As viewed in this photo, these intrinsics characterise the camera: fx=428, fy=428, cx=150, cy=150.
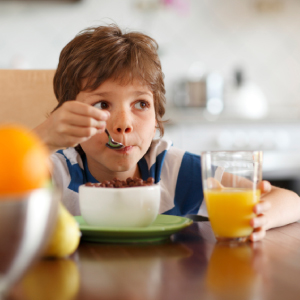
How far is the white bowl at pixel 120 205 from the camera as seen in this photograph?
700mm

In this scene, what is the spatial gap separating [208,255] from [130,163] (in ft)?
1.82

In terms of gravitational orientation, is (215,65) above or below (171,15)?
below

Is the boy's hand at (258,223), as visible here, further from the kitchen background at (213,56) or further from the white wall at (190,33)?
the white wall at (190,33)

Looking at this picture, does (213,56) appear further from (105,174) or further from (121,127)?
(121,127)

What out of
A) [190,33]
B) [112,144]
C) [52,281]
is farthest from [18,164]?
[190,33]

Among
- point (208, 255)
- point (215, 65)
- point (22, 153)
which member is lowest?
point (208, 255)

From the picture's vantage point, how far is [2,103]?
4.50 ft

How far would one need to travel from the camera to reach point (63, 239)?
570mm

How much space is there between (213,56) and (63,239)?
3.02 m

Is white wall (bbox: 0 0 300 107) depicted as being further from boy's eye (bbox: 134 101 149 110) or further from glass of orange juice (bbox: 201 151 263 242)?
glass of orange juice (bbox: 201 151 263 242)

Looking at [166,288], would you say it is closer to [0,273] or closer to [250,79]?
[0,273]

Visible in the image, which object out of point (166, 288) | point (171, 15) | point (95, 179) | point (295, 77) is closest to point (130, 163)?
point (95, 179)

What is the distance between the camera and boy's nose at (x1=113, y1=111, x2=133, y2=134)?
1.06m

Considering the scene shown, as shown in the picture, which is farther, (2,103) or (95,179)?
(2,103)
